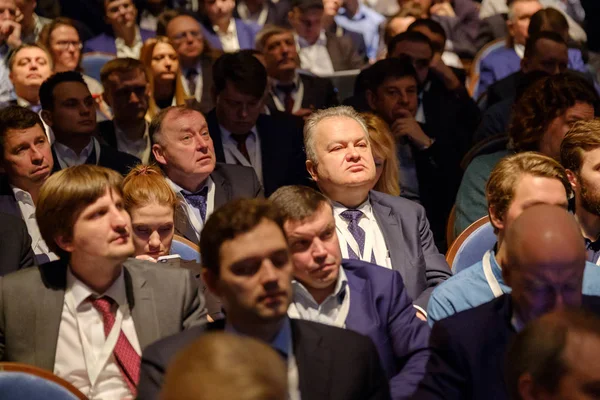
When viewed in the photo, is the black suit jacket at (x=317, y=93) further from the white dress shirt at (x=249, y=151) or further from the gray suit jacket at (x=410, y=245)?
the gray suit jacket at (x=410, y=245)

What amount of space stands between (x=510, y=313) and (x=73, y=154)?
3.16 m

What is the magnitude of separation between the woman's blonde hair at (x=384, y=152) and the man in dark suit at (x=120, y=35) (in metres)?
3.54

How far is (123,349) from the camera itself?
3.10 meters

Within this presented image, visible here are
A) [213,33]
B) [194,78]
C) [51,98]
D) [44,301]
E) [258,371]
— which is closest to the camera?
[258,371]

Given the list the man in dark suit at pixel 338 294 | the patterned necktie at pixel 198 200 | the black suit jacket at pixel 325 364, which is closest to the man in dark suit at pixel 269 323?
the black suit jacket at pixel 325 364

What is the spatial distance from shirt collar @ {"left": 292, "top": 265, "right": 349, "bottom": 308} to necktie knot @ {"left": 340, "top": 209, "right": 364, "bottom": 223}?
827mm

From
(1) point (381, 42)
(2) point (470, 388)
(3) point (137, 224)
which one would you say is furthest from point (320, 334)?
(1) point (381, 42)

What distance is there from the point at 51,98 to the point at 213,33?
293 centimetres

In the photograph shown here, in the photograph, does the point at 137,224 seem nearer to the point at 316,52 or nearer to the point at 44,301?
the point at 44,301

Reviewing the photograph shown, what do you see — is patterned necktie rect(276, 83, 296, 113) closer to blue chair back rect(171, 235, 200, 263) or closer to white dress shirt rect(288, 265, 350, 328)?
blue chair back rect(171, 235, 200, 263)

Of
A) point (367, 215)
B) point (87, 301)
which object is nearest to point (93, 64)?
point (367, 215)

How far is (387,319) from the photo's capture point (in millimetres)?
3248

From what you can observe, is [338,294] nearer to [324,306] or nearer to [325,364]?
[324,306]

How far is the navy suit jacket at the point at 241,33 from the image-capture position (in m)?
8.25
